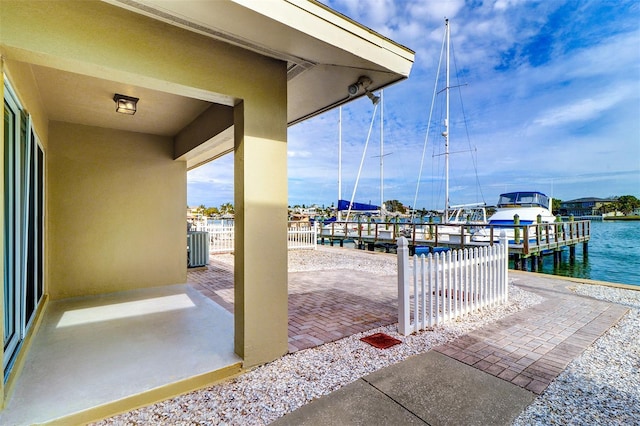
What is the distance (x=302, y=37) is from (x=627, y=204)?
74497mm

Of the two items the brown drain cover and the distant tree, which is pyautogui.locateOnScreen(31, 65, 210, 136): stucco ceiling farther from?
the distant tree

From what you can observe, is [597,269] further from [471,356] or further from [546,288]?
[471,356]

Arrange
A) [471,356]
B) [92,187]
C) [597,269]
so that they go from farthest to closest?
[597,269] → [92,187] → [471,356]

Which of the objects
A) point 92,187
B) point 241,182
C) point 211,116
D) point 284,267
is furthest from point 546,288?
point 92,187

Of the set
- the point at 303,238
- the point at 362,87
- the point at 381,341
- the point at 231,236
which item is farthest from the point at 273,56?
the point at 303,238

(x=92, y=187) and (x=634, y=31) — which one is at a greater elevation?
(x=634, y=31)

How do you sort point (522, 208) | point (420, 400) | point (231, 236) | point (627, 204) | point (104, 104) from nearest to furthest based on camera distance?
point (420, 400), point (104, 104), point (231, 236), point (522, 208), point (627, 204)

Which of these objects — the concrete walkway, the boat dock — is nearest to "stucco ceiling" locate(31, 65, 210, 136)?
the concrete walkway

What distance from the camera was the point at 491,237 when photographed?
1070cm

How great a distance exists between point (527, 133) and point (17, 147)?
3073 cm

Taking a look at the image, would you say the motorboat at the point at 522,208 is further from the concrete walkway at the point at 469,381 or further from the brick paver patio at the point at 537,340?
the concrete walkway at the point at 469,381

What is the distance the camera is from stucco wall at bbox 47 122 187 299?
480 centimetres

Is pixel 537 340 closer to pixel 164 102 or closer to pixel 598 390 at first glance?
pixel 598 390

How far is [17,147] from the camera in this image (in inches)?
101
